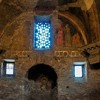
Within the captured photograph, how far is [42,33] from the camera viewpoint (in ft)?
65.3

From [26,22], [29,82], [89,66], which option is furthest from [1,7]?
[89,66]

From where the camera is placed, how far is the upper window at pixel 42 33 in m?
19.7

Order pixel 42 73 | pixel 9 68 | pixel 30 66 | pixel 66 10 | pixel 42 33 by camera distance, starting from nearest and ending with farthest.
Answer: pixel 30 66, pixel 9 68, pixel 66 10, pixel 42 73, pixel 42 33

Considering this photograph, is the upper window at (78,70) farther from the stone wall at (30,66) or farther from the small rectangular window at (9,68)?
the small rectangular window at (9,68)

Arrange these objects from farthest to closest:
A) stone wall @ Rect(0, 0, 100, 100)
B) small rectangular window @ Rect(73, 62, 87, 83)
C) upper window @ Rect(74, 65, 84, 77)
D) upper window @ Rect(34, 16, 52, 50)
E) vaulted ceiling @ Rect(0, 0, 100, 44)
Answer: upper window @ Rect(34, 16, 52, 50) → upper window @ Rect(74, 65, 84, 77) → small rectangular window @ Rect(73, 62, 87, 83) → stone wall @ Rect(0, 0, 100, 100) → vaulted ceiling @ Rect(0, 0, 100, 44)

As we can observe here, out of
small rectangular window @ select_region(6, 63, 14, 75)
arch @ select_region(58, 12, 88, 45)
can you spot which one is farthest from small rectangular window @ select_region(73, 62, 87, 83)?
small rectangular window @ select_region(6, 63, 14, 75)

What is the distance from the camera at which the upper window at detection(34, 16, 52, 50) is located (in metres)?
19.7

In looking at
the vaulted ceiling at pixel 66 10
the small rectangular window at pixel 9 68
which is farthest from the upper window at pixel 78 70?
the small rectangular window at pixel 9 68

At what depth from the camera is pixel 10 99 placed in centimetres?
1842

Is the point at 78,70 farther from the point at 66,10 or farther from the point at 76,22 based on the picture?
the point at 66,10

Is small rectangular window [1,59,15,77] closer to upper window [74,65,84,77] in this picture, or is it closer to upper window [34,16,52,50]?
upper window [34,16,52,50]

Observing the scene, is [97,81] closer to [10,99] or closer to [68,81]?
[68,81]

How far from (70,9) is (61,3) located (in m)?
0.63

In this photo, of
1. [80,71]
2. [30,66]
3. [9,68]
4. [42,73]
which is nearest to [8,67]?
[9,68]
